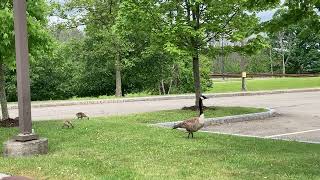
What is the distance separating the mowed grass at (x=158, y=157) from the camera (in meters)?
7.75

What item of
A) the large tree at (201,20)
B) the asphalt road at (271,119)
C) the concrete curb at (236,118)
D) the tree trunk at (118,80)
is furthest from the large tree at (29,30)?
the tree trunk at (118,80)

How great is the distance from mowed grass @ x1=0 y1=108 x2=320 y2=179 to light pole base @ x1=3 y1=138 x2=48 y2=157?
233 millimetres

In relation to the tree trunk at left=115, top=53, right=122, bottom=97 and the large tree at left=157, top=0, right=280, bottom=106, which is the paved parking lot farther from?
the tree trunk at left=115, top=53, right=122, bottom=97

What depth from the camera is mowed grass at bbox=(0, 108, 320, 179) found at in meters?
7.75

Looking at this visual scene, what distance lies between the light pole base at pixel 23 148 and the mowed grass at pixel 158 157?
0.76 feet

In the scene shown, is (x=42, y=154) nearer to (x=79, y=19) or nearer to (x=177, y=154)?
(x=177, y=154)

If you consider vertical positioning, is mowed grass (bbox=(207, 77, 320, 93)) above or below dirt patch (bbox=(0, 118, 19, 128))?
above

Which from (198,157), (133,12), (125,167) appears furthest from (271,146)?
(133,12)

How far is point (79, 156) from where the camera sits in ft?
30.2

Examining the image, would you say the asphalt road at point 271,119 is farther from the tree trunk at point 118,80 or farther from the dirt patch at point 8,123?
the tree trunk at point 118,80

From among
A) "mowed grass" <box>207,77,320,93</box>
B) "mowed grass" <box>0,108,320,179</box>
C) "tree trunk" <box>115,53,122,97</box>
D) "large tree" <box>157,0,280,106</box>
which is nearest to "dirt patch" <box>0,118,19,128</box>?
"mowed grass" <box>0,108,320,179</box>

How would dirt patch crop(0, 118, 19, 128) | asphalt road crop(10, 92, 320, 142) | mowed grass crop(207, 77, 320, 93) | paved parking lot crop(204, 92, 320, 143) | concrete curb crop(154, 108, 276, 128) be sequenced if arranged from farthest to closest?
mowed grass crop(207, 77, 320, 93) → concrete curb crop(154, 108, 276, 128) → asphalt road crop(10, 92, 320, 142) → paved parking lot crop(204, 92, 320, 143) → dirt patch crop(0, 118, 19, 128)

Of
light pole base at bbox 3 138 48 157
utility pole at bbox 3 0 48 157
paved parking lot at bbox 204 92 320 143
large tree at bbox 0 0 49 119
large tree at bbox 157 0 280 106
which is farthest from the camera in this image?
large tree at bbox 157 0 280 106

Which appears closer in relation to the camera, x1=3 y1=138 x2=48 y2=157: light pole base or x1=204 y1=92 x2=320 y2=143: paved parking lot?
x1=3 y1=138 x2=48 y2=157: light pole base
